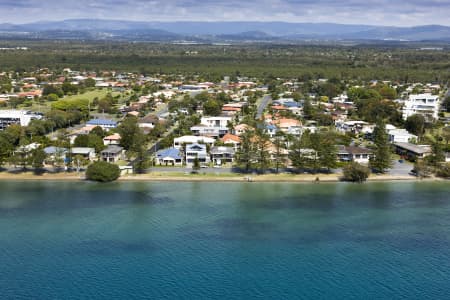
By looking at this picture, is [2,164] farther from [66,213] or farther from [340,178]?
[340,178]

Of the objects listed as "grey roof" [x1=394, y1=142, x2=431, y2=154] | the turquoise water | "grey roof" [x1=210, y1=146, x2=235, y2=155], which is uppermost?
"grey roof" [x1=394, y1=142, x2=431, y2=154]

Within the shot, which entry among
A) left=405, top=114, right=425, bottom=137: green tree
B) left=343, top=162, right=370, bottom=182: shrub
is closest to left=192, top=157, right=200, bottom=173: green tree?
left=343, top=162, right=370, bottom=182: shrub

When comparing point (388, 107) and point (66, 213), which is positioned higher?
point (388, 107)

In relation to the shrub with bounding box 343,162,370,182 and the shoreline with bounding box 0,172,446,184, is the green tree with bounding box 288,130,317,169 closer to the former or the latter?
the shoreline with bounding box 0,172,446,184

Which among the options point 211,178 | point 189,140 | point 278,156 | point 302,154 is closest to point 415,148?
point 302,154

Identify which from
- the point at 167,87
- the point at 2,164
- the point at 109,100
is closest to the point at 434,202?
the point at 2,164

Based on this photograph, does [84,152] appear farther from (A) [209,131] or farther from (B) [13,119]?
(B) [13,119]
